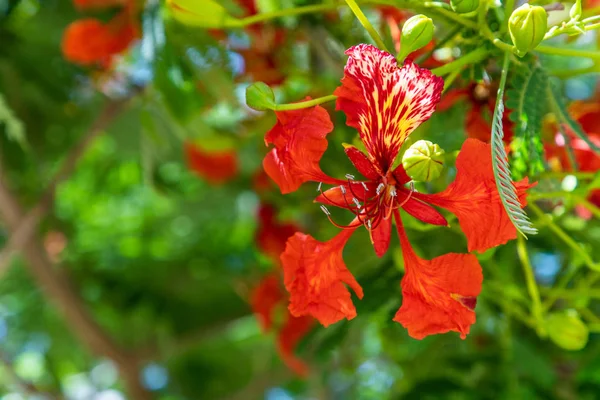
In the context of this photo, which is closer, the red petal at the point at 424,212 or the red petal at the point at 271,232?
the red petal at the point at 424,212

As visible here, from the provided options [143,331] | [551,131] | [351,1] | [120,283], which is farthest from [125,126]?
[351,1]

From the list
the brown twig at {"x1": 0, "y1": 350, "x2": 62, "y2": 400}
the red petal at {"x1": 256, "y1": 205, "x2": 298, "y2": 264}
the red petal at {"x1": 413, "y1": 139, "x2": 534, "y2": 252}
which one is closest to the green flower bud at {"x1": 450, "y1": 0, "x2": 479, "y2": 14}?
the red petal at {"x1": 413, "y1": 139, "x2": 534, "y2": 252}

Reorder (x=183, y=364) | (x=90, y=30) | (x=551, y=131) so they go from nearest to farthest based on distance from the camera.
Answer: (x=551, y=131), (x=90, y=30), (x=183, y=364)

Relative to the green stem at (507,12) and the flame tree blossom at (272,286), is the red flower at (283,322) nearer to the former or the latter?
the flame tree blossom at (272,286)

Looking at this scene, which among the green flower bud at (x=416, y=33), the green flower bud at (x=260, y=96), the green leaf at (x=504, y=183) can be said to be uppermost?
the green flower bud at (x=416, y=33)

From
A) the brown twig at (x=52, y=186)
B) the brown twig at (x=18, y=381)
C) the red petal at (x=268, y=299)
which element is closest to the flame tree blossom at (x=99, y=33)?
the brown twig at (x=52, y=186)

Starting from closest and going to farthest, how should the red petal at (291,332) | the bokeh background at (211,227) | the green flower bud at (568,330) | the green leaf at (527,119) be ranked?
1. the green leaf at (527,119)
2. the green flower bud at (568,330)
3. the bokeh background at (211,227)
4. the red petal at (291,332)

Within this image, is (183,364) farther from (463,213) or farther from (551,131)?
(463,213)

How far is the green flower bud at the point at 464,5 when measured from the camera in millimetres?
585

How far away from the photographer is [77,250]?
2.13m

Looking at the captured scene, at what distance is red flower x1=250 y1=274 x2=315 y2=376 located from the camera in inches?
56.6

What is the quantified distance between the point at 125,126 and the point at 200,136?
0.56 m

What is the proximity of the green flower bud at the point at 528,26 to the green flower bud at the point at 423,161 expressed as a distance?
99mm

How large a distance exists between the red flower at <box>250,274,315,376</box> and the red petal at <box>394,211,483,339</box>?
82 centimetres
